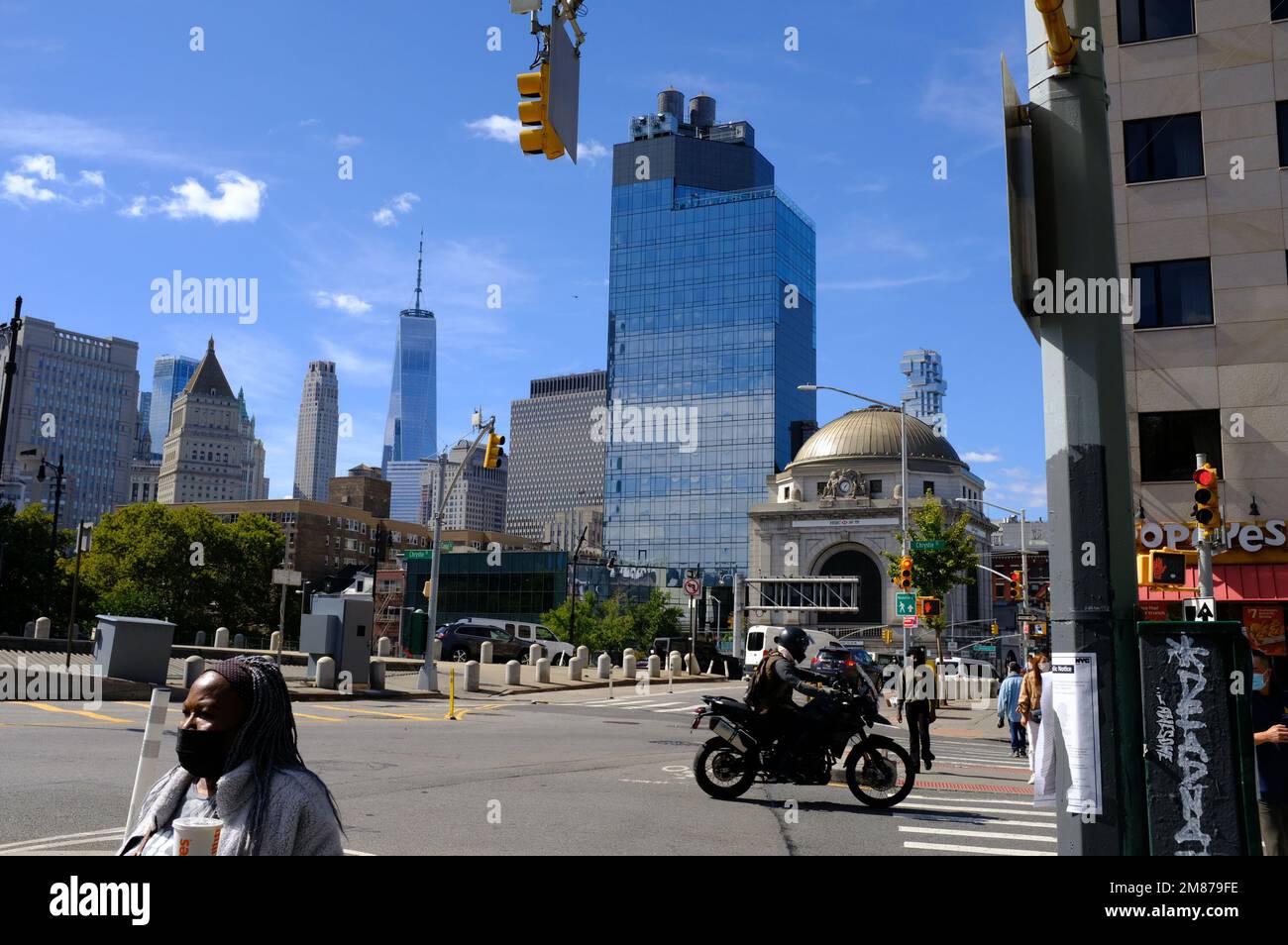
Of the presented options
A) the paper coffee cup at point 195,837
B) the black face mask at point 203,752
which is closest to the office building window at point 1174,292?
the black face mask at point 203,752

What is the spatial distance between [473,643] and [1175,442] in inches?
1244

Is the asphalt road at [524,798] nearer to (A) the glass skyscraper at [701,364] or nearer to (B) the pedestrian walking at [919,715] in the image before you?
(B) the pedestrian walking at [919,715]

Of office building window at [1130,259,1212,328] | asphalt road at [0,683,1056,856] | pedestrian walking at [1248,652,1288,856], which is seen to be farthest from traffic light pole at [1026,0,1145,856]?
office building window at [1130,259,1212,328]

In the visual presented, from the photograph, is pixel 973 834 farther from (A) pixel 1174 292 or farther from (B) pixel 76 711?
(A) pixel 1174 292

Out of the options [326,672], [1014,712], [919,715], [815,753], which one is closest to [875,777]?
[815,753]

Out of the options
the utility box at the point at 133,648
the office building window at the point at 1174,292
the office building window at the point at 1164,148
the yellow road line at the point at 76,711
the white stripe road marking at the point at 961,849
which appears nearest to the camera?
the white stripe road marking at the point at 961,849

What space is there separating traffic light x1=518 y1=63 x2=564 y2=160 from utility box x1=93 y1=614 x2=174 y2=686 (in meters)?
19.0

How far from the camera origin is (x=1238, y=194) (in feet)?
80.6

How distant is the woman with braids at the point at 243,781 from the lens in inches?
122

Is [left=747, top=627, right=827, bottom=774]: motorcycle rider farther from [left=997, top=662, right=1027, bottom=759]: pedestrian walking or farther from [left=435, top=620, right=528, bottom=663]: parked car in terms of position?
[left=435, top=620, right=528, bottom=663]: parked car

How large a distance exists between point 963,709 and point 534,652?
808 inches

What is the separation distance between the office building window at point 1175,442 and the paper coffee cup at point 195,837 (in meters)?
25.5

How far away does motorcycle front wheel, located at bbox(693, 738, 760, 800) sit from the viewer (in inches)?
472

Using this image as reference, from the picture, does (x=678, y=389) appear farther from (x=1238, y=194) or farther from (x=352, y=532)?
(x=1238, y=194)
